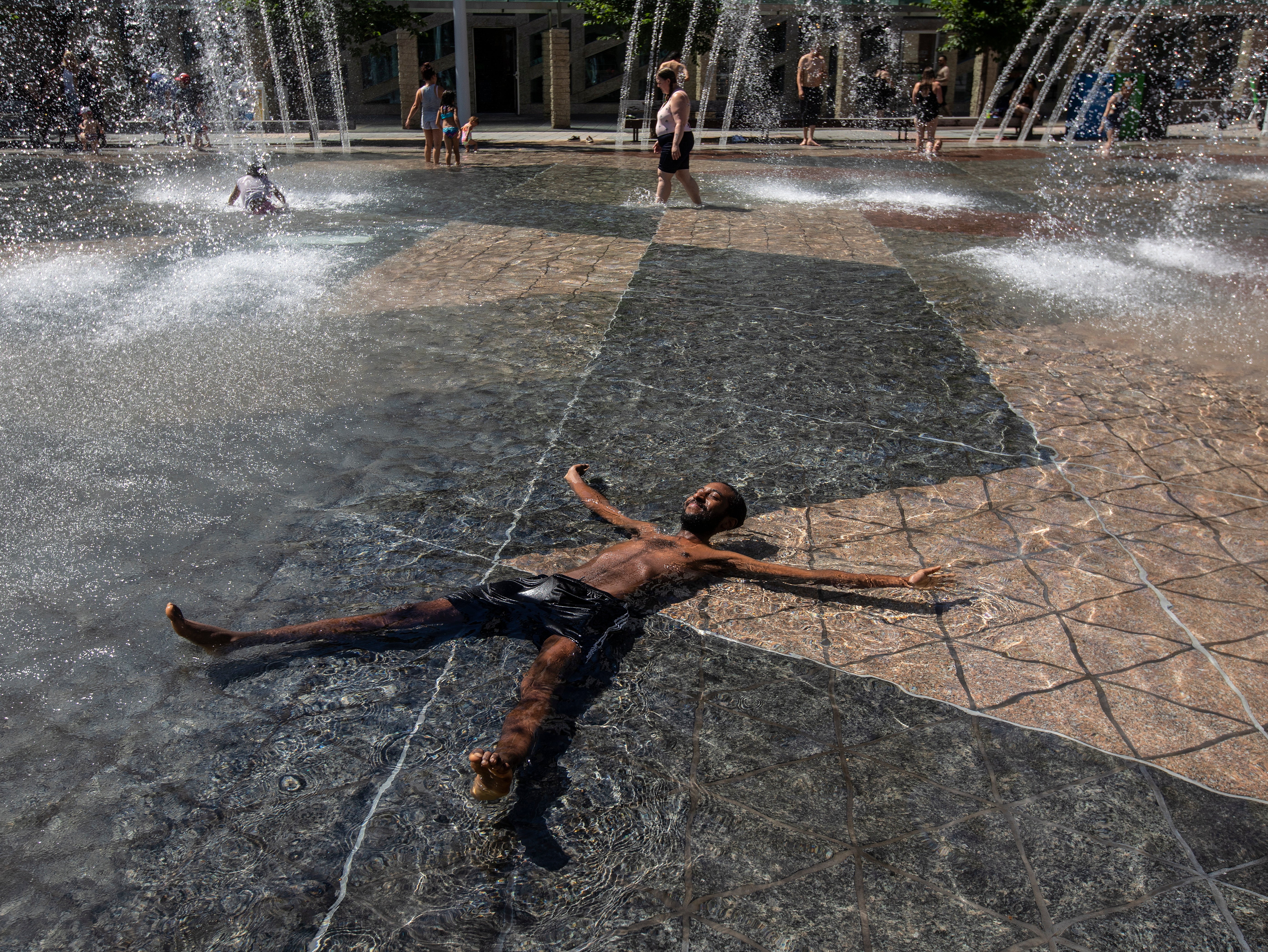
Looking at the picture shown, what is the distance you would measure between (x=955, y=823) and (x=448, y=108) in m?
15.1

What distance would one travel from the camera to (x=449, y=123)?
51.0 ft

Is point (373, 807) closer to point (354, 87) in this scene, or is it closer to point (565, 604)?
point (565, 604)

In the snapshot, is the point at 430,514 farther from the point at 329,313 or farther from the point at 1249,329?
the point at 1249,329

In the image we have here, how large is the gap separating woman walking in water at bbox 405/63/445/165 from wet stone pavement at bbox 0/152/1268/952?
1123cm

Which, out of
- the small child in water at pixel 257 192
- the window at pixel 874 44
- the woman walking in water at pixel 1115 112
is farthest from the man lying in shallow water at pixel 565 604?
the window at pixel 874 44

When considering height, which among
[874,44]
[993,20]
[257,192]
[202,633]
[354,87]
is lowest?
[354,87]

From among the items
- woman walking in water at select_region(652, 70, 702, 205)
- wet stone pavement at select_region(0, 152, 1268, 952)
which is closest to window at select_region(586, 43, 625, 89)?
woman walking in water at select_region(652, 70, 702, 205)

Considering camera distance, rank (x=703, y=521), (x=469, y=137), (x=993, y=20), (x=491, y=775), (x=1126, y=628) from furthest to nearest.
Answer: (x=993, y=20) → (x=469, y=137) → (x=703, y=521) → (x=1126, y=628) → (x=491, y=775)

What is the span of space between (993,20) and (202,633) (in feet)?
83.0

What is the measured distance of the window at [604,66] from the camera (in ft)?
106

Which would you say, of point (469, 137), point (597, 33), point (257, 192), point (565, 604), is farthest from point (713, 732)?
point (597, 33)

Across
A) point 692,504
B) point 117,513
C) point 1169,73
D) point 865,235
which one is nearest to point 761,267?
point 865,235

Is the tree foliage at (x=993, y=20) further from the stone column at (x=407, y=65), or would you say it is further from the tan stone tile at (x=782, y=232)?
the tan stone tile at (x=782, y=232)

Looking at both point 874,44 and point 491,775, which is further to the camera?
point 874,44
